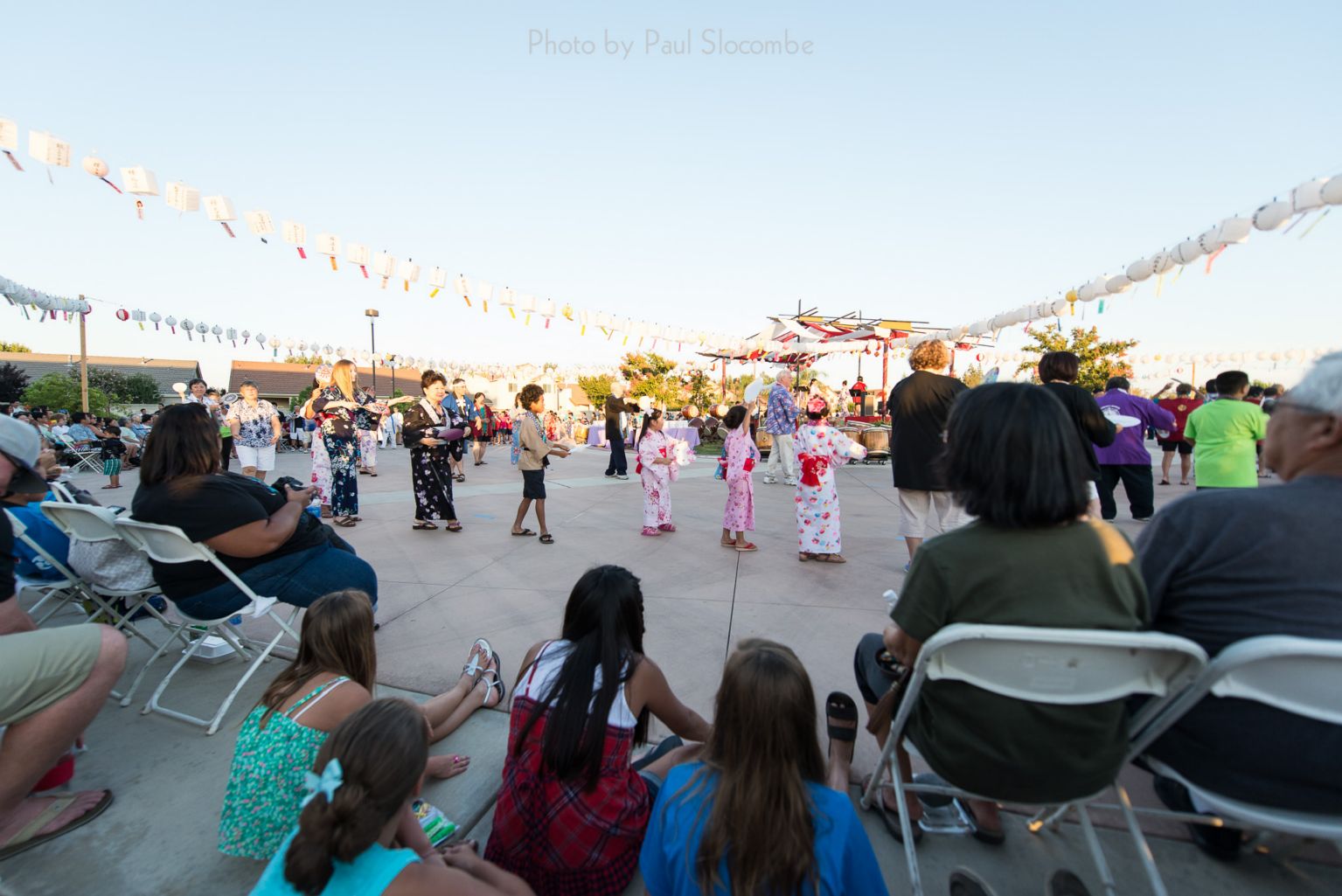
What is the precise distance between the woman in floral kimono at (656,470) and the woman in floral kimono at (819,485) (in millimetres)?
1534

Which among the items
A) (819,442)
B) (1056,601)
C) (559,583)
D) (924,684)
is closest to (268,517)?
(559,583)

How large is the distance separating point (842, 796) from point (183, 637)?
3.73 meters

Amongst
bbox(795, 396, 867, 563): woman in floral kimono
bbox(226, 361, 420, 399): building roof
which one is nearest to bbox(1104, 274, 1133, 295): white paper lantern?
bbox(795, 396, 867, 563): woman in floral kimono

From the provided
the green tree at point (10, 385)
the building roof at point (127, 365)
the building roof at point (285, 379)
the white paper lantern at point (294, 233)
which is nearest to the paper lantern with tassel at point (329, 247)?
the white paper lantern at point (294, 233)

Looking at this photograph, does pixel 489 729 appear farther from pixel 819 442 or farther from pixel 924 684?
pixel 819 442

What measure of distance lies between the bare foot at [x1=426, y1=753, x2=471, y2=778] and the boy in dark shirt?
10881 mm

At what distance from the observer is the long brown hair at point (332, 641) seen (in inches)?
76.2

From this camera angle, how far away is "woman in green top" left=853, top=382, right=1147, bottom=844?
4.54 ft

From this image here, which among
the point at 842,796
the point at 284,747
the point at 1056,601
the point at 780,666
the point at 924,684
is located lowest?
the point at 284,747

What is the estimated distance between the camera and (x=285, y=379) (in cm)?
5075

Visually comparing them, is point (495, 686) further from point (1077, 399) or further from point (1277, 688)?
point (1077, 399)

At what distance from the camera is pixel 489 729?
2607 mm

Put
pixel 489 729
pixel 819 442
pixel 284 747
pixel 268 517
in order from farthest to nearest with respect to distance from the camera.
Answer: pixel 819 442, pixel 268 517, pixel 489 729, pixel 284 747

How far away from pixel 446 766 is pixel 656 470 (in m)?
4.21
